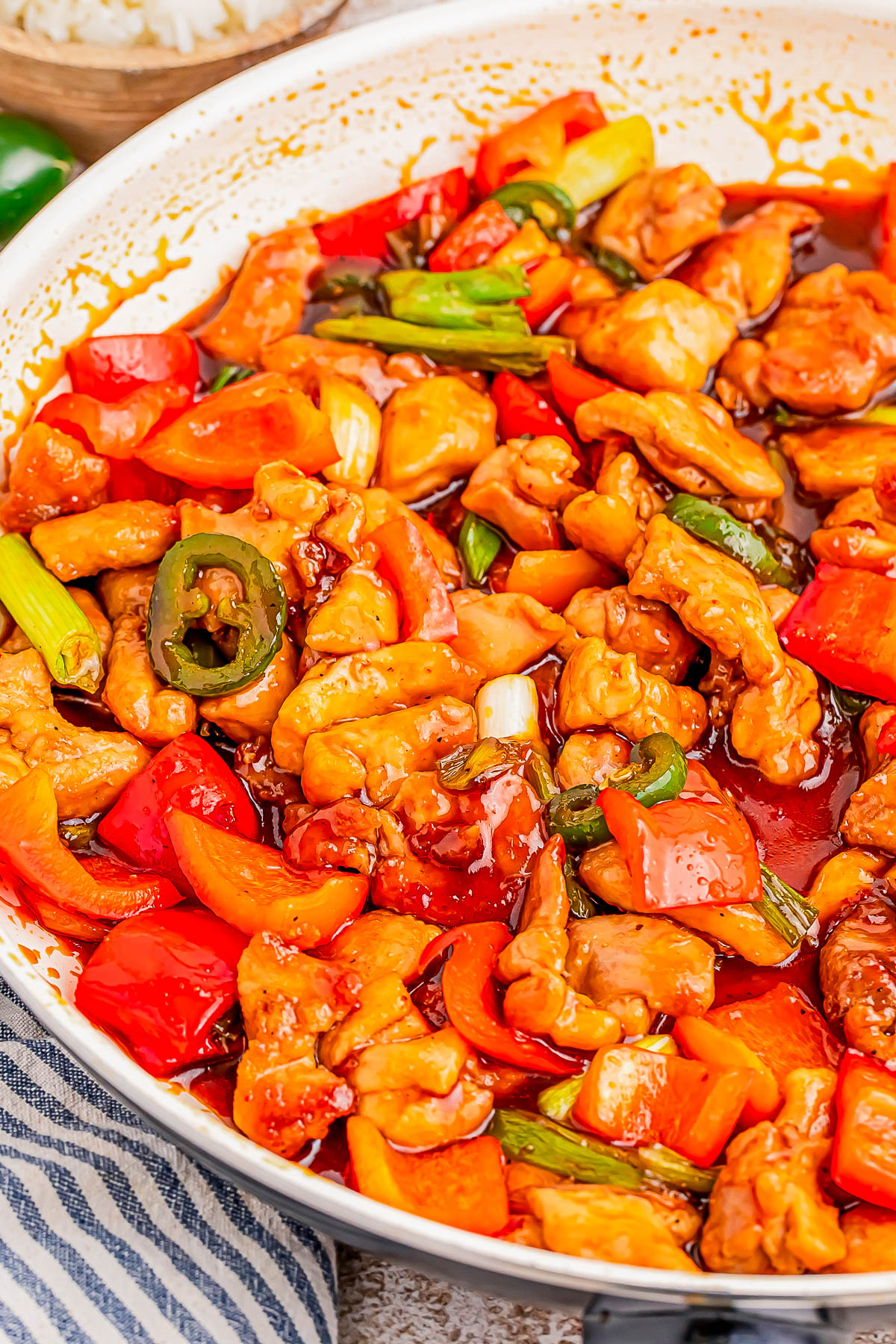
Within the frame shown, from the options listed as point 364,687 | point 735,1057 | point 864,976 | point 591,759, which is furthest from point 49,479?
point 864,976

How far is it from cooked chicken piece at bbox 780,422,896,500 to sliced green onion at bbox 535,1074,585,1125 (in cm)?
154

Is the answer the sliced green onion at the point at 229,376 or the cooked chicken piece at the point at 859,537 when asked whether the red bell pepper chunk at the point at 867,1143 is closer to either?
the cooked chicken piece at the point at 859,537

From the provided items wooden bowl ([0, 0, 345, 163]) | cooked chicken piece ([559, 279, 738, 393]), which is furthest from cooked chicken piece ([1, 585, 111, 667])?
wooden bowl ([0, 0, 345, 163])

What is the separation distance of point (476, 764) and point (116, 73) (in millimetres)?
2351

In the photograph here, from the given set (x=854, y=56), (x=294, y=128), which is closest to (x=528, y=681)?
(x=294, y=128)

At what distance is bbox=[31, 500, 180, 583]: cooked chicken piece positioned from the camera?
285 centimetres

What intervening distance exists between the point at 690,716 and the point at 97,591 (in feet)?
4.65

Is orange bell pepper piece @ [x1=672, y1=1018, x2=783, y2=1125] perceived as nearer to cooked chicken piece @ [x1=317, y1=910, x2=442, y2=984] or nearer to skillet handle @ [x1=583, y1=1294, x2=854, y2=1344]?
skillet handle @ [x1=583, y1=1294, x2=854, y2=1344]

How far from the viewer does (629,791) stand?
252 cm

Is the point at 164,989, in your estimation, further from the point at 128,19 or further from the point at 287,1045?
the point at 128,19

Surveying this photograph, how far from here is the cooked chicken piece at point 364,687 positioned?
8.59 feet

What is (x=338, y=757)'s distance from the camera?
2562 millimetres

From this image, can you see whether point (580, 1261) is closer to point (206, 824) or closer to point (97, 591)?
point (206, 824)

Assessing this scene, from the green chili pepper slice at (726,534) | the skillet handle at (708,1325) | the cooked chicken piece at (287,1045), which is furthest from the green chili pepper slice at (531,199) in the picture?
the skillet handle at (708,1325)
